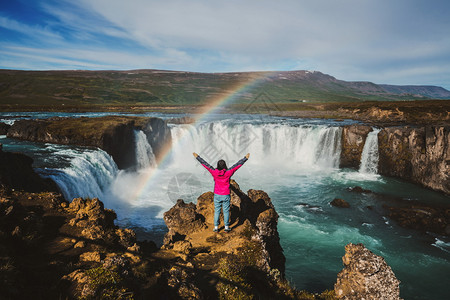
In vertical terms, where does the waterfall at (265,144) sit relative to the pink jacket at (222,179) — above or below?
below

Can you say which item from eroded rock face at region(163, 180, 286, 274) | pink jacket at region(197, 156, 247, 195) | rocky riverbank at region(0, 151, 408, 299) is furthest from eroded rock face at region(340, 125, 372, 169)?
pink jacket at region(197, 156, 247, 195)

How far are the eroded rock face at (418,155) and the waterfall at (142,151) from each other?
33.6 meters

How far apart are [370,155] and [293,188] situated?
14.8 metres

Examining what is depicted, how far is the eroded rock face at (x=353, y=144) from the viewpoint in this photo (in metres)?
36.0

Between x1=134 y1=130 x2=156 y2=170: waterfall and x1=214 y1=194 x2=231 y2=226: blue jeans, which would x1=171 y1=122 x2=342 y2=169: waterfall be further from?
x1=214 y1=194 x2=231 y2=226: blue jeans

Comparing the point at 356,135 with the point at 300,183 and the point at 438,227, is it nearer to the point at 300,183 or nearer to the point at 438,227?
the point at 300,183

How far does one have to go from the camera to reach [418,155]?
29.7 meters

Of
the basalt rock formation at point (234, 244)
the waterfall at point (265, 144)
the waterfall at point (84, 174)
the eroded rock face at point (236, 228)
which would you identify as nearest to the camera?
the basalt rock formation at point (234, 244)

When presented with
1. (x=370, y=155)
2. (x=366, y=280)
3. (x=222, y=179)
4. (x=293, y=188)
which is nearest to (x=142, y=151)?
(x=293, y=188)

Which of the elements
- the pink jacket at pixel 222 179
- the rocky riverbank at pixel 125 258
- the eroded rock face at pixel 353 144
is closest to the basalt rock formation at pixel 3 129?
the rocky riverbank at pixel 125 258

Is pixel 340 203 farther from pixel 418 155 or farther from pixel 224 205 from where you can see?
pixel 224 205

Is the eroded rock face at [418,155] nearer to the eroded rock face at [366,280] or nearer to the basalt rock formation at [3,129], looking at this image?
the eroded rock face at [366,280]

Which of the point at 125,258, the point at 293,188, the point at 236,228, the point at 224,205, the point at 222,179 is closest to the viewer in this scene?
the point at 125,258

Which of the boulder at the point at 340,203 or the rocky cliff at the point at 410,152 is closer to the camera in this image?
the boulder at the point at 340,203
